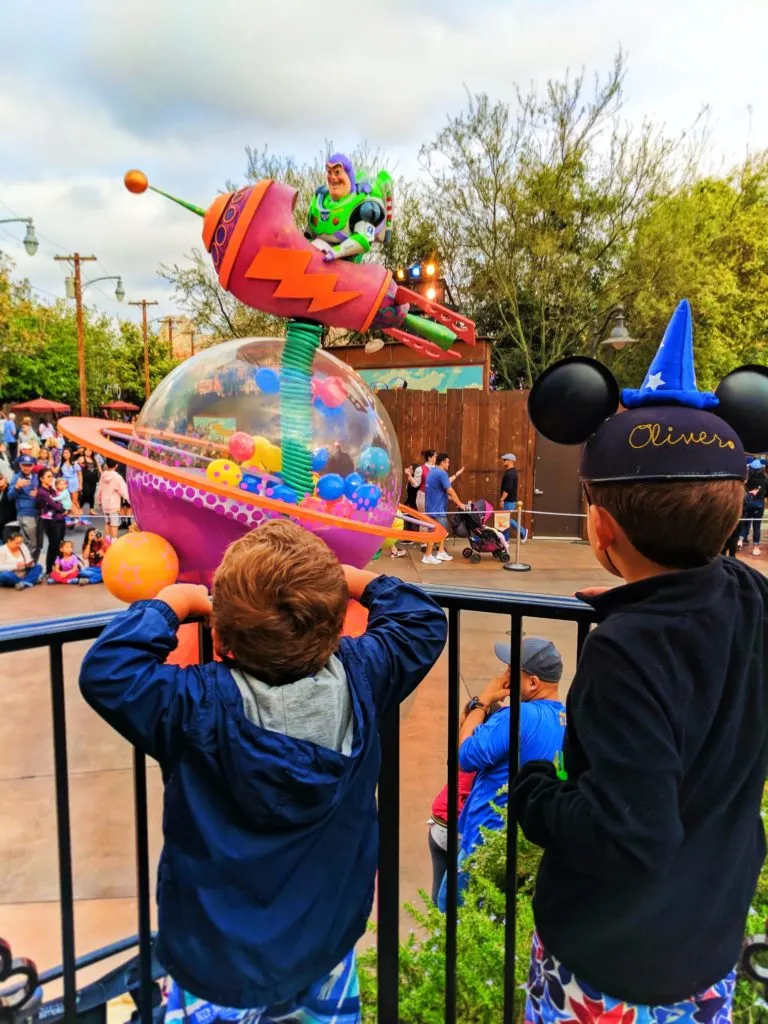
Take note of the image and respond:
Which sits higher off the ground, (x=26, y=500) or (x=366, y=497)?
(x=366, y=497)

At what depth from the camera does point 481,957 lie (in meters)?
2.25

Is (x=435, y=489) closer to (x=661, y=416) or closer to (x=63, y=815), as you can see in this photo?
(x=63, y=815)

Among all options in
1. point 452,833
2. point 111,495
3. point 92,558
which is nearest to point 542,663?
point 452,833

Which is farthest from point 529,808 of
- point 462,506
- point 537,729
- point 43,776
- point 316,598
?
point 462,506

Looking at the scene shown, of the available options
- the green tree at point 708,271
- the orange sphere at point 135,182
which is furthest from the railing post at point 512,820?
the green tree at point 708,271

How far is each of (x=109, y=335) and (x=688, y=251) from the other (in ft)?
138

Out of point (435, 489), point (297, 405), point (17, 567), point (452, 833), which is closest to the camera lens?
point (452, 833)

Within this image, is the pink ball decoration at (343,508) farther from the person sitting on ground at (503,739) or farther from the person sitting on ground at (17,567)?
the person sitting on ground at (17,567)

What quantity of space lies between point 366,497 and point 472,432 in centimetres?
1104

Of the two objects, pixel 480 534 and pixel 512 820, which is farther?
pixel 480 534

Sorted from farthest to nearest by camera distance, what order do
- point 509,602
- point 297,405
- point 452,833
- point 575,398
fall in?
point 297,405 < point 452,833 < point 509,602 < point 575,398

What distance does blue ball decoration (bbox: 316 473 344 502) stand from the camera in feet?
9.59

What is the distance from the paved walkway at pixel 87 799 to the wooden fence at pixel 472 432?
661 cm

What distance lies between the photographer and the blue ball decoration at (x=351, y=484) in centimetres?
300
